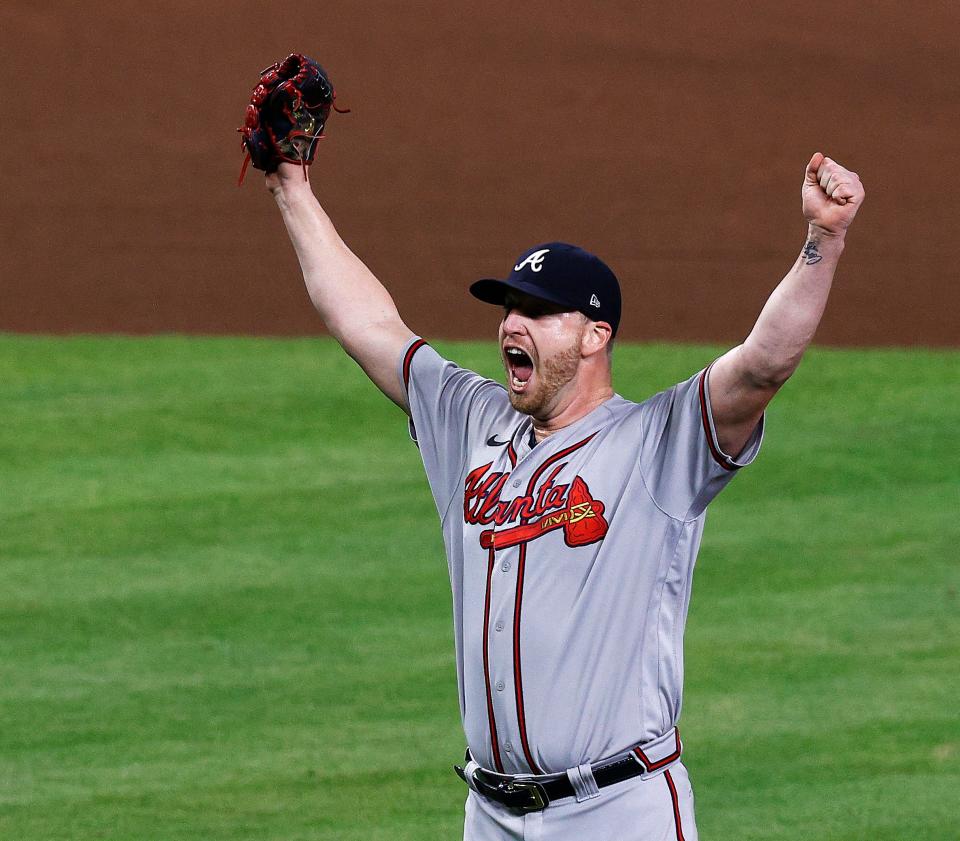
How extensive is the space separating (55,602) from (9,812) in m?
2.21

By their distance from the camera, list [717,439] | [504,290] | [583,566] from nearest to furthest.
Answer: [717,439] < [583,566] < [504,290]

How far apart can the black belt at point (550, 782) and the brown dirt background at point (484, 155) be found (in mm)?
9721

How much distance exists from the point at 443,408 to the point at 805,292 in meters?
0.96

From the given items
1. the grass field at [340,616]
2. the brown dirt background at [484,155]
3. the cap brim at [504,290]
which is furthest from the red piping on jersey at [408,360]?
the brown dirt background at [484,155]

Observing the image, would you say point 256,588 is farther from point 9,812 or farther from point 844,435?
point 844,435

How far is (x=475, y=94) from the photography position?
526 inches

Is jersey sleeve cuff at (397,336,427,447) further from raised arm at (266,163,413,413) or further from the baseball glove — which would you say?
the baseball glove

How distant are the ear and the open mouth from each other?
12 cm

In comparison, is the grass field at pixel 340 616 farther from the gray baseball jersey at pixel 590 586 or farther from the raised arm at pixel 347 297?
the gray baseball jersey at pixel 590 586

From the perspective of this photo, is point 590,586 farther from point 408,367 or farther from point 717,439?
point 408,367

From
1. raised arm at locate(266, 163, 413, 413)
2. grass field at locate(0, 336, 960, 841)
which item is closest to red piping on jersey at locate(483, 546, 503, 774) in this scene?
raised arm at locate(266, 163, 413, 413)

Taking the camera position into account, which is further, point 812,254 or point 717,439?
point 717,439

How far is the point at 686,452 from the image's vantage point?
3281 mm

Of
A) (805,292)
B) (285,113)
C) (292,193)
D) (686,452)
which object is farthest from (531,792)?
(285,113)
